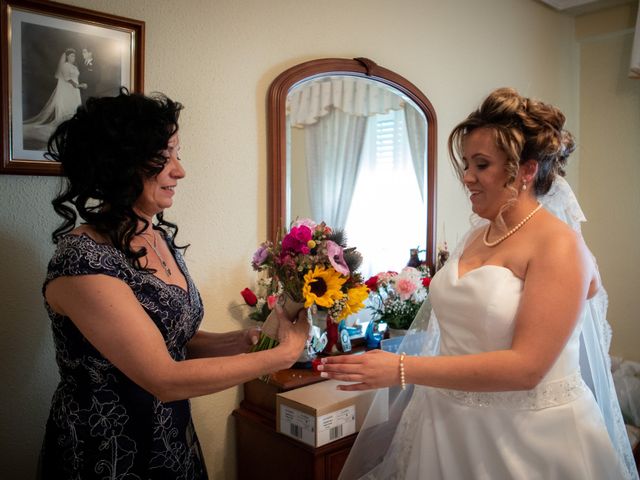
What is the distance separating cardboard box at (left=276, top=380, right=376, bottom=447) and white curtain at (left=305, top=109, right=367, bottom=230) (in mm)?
798

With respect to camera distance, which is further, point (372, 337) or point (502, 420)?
point (372, 337)

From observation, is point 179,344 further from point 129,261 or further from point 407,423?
point 407,423

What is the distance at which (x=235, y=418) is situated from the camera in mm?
2156

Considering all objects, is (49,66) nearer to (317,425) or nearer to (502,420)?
(317,425)

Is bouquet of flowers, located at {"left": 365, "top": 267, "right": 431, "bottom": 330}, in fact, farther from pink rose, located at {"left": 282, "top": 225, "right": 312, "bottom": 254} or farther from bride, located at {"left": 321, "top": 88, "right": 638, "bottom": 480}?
pink rose, located at {"left": 282, "top": 225, "right": 312, "bottom": 254}

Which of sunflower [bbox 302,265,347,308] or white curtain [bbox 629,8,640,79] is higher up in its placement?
white curtain [bbox 629,8,640,79]

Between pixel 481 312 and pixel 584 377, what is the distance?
0.62 meters

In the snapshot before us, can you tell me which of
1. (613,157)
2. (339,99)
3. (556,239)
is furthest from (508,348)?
(613,157)

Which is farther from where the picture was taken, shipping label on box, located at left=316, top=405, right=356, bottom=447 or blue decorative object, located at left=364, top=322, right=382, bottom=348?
blue decorative object, located at left=364, top=322, right=382, bottom=348

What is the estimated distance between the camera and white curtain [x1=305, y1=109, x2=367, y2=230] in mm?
2340

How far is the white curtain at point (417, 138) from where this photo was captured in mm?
2779

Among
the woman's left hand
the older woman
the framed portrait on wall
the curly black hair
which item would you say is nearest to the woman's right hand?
the older woman

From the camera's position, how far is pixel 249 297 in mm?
2115

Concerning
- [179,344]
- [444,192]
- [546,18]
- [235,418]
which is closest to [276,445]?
[235,418]
